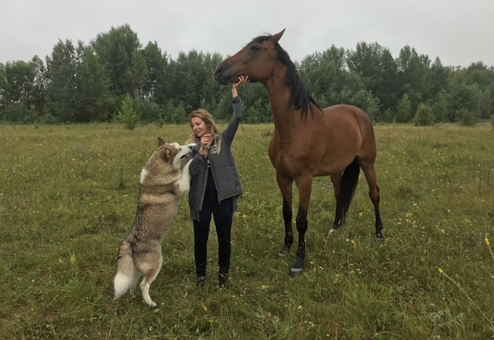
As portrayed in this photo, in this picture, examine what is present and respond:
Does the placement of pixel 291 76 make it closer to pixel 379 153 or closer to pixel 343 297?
pixel 343 297

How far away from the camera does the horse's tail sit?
5.46 metres

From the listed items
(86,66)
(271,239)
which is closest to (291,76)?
(271,239)

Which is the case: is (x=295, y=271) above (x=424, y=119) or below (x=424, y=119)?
below

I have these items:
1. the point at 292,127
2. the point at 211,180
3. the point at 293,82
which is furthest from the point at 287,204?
the point at 293,82

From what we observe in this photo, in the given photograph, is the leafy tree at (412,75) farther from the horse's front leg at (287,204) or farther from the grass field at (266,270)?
the horse's front leg at (287,204)

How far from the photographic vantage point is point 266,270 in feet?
13.5

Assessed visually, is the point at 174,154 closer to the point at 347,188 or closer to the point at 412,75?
the point at 347,188

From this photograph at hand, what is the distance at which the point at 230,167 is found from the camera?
11.8ft

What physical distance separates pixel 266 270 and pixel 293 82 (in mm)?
2531

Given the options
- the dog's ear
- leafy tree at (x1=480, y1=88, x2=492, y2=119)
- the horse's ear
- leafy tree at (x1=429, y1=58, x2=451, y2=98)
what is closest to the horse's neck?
the horse's ear

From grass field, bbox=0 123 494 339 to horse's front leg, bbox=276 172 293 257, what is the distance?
0.27 metres

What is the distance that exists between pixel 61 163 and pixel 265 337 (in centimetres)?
902

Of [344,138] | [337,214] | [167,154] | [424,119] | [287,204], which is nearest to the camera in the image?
[167,154]

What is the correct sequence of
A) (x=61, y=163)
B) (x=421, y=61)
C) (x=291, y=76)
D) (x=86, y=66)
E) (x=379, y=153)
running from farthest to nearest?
(x=421, y=61), (x=86, y=66), (x=379, y=153), (x=61, y=163), (x=291, y=76)
